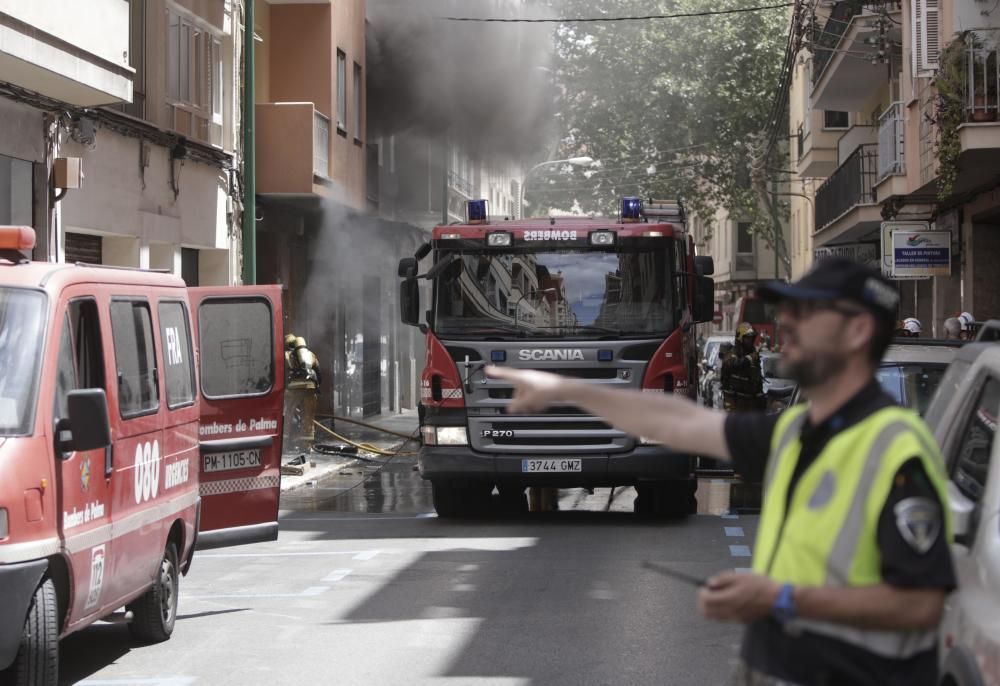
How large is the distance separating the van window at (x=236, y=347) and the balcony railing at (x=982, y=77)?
9997 millimetres

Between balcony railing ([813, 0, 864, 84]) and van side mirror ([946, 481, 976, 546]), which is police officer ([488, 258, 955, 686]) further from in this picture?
balcony railing ([813, 0, 864, 84])

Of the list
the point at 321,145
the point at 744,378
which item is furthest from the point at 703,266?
the point at 321,145

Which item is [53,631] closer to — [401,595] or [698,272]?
[401,595]

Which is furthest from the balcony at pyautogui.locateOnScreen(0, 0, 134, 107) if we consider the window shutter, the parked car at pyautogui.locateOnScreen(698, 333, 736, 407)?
the parked car at pyautogui.locateOnScreen(698, 333, 736, 407)

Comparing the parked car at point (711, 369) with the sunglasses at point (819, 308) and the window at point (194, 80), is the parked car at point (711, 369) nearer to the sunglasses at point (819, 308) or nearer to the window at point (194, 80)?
the window at point (194, 80)

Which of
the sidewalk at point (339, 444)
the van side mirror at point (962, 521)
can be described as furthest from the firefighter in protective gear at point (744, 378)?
the van side mirror at point (962, 521)

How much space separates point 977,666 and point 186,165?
1779 centimetres

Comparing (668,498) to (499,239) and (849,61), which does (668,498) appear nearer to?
(499,239)

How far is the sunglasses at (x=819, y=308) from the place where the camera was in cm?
312

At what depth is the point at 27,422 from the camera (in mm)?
6746

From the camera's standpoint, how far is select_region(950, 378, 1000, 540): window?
4664mm

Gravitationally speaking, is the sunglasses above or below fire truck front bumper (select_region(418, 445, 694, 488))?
above

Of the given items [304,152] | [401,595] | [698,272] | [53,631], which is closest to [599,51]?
[304,152]

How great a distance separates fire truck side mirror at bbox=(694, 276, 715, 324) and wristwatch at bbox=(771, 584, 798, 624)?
11.1 m
